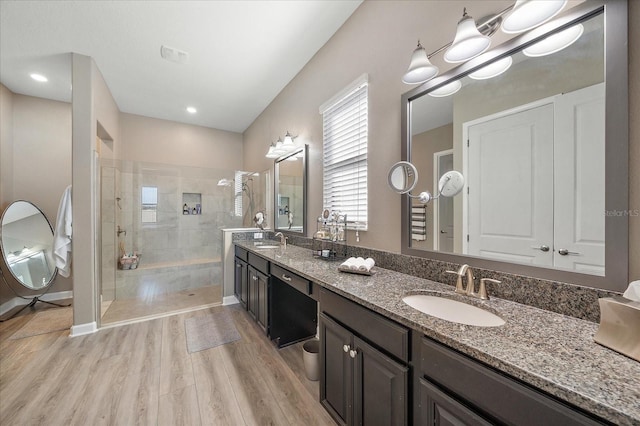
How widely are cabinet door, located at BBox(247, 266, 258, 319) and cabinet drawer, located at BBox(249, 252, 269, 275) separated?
65 mm

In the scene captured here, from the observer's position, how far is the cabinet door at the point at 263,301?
2291 mm

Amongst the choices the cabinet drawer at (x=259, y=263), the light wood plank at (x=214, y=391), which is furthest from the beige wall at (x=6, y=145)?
the light wood plank at (x=214, y=391)

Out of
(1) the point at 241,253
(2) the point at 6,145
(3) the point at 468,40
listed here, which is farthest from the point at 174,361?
(2) the point at 6,145

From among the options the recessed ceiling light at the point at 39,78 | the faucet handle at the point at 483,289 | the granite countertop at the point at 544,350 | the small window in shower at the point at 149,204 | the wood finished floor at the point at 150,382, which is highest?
the recessed ceiling light at the point at 39,78

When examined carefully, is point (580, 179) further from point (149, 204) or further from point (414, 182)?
point (149, 204)

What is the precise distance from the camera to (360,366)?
1.18 m

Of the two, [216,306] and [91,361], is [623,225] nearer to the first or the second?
[91,361]

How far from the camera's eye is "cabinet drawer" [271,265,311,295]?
1.67 metres

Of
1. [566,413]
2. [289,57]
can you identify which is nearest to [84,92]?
[289,57]

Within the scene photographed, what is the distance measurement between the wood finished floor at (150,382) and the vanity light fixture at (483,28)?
6.72ft

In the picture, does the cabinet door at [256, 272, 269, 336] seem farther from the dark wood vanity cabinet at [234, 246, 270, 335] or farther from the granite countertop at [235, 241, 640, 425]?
the granite countertop at [235, 241, 640, 425]

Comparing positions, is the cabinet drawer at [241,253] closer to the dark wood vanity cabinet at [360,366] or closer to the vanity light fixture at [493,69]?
the dark wood vanity cabinet at [360,366]

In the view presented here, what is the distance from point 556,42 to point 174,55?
3088 millimetres

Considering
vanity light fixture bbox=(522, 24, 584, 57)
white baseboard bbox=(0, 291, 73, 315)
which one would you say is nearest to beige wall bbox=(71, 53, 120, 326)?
white baseboard bbox=(0, 291, 73, 315)
